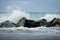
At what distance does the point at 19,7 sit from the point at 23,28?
0.43 m

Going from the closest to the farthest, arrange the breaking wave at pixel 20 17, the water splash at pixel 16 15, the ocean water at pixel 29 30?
the ocean water at pixel 29 30, the breaking wave at pixel 20 17, the water splash at pixel 16 15

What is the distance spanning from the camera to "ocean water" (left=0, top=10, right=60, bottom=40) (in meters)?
3.98

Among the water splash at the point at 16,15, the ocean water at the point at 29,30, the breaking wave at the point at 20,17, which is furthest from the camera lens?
the water splash at the point at 16,15

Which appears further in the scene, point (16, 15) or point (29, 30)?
point (16, 15)

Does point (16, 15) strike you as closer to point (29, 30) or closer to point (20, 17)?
point (20, 17)

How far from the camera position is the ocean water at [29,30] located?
398cm

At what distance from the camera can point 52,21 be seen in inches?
180

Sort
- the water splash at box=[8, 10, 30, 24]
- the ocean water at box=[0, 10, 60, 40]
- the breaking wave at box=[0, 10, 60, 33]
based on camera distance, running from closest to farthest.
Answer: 1. the ocean water at box=[0, 10, 60, 40]
2. the breaking wave at box=[0, 10, 60, 33]
3. the water splash at box=[8, 10, 30, 24]

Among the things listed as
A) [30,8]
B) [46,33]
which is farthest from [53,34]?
[30,8]

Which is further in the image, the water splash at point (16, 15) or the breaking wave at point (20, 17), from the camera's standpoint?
the water splash at point (16, 15)

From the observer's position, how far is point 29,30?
435cm

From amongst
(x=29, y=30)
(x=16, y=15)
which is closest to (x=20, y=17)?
(x=16, y=15)

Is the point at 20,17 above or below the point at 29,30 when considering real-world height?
above

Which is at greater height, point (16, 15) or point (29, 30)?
point (16, 15)
